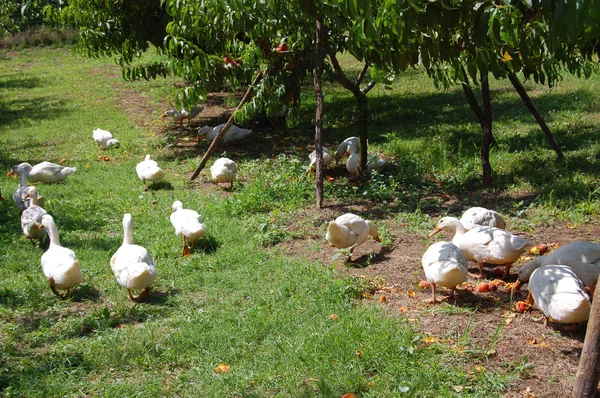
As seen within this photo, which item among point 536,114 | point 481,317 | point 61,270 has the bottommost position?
point 481,317

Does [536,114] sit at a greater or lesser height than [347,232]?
greater

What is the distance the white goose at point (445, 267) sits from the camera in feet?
17.7

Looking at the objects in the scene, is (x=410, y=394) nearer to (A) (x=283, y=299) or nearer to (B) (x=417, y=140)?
(A) (x=283, y=299)

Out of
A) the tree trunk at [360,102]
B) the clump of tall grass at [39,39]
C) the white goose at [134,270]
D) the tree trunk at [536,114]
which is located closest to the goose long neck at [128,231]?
the white goose at [134,270]

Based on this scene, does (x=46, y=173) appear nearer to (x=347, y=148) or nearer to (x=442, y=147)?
(x=347, y=148)

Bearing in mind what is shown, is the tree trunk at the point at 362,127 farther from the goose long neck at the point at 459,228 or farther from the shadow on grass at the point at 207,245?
the goose long neck at the point at 459,228

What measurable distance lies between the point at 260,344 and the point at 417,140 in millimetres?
7111

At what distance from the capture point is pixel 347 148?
1086 cm

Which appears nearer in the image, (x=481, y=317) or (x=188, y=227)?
(x=481, y=317)

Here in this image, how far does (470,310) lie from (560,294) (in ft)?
2.76

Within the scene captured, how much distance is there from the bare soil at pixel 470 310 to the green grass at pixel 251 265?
111 mm

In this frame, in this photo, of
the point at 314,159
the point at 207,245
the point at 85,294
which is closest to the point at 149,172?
the point at 314,159

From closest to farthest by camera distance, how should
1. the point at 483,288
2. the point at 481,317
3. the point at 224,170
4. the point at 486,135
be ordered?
the point at 481,317
the point at 483,288
the point at 486,135
the point at 224,170

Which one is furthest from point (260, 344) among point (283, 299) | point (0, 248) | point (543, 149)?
point (543, 149)
